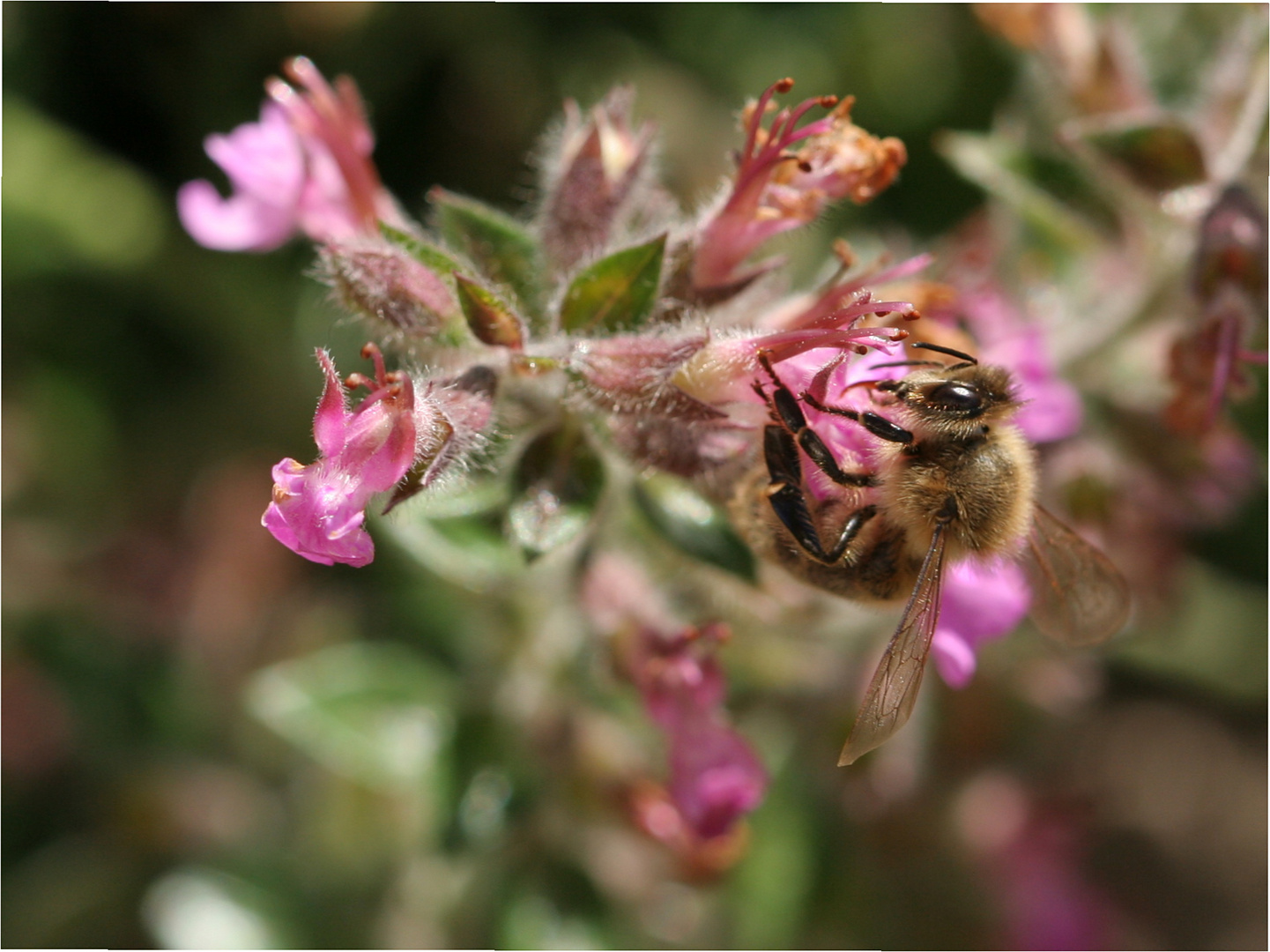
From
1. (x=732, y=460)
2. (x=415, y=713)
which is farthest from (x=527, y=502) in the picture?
(x=415, y=713)

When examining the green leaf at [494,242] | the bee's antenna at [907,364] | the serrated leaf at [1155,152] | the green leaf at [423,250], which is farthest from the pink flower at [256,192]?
the serrated leaf at [1155,152]

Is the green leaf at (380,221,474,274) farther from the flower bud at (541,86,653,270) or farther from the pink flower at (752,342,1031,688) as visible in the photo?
the pink flower at (752,342,1031,688)

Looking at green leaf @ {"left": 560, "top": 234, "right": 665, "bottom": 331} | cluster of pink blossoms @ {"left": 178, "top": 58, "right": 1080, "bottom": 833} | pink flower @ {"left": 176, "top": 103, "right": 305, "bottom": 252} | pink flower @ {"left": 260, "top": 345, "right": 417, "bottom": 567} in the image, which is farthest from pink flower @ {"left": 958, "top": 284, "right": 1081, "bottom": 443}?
pink flower @ {"left": 176, "top": 103, "right": 305, "bottom": 252}

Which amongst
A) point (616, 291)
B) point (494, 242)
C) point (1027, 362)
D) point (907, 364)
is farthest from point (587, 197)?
point (1027, 362)

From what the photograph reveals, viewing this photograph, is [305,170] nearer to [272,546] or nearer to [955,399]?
[955,399]

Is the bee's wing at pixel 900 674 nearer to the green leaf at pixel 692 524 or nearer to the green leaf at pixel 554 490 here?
the green leaf at pixel 692 524
